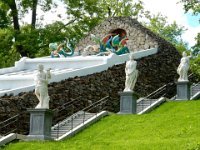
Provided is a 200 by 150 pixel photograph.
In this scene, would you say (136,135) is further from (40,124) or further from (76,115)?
(76,115)

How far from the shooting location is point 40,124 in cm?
1925

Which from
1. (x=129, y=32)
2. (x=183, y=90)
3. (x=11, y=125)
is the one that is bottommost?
(x=11, y=125)

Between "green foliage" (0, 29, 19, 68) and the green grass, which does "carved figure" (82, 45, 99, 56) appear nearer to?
"green foliage" (0, 29, 19, 68)

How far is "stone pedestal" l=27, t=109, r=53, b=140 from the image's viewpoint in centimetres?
1911

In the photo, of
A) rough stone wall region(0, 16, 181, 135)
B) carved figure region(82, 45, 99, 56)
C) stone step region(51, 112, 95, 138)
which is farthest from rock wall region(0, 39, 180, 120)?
carved figure region(82, 45, 99, 56)

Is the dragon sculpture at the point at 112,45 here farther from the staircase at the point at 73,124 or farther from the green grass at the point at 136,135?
the green grass at the point at 136,135

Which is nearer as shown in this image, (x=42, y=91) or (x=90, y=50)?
(x=42, y=91)

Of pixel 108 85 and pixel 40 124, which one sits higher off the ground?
pixel 108 85

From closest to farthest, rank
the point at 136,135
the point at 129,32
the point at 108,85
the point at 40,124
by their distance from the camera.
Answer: the point at 136,135 < the point at 40,124 < the point at 108,85 < the point at 129,32

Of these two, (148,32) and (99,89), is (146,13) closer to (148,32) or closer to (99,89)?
(148,32)

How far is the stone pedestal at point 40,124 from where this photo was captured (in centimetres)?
1911

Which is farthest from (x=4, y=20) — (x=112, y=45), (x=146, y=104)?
(x=146, y=104)

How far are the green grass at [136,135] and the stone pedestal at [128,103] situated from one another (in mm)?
1562

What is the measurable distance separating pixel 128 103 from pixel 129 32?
1518 cm
